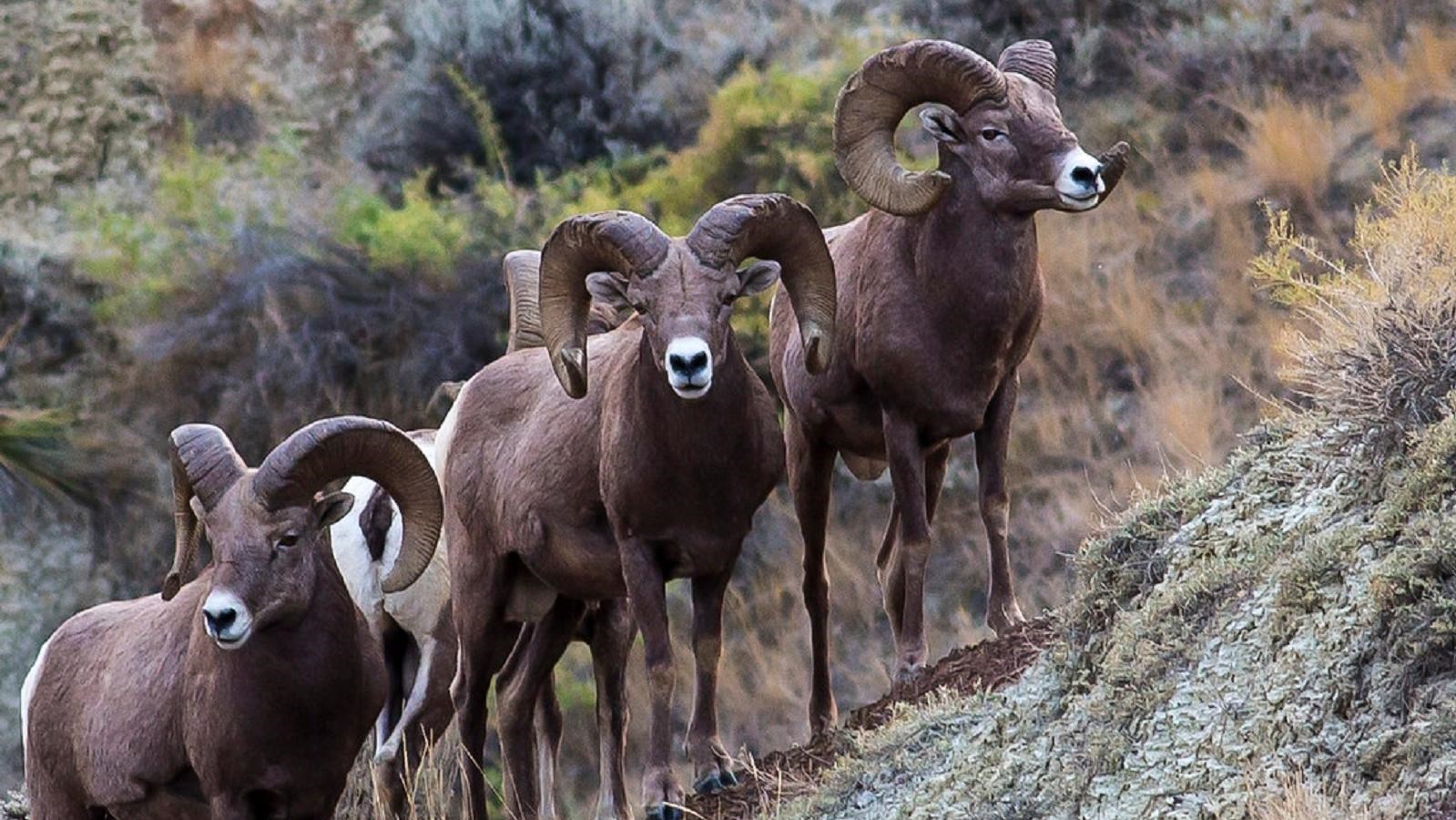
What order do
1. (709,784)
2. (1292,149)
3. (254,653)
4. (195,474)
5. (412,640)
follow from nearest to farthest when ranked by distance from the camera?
(254,653) < (195,474) < (709,784) < (412,640) < (1292,149)

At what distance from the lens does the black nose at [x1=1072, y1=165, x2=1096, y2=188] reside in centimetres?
927

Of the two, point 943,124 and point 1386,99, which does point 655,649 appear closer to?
point 943,124

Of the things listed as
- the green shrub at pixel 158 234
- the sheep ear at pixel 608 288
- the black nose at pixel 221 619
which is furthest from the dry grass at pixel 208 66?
the black nose at pixel 221 619

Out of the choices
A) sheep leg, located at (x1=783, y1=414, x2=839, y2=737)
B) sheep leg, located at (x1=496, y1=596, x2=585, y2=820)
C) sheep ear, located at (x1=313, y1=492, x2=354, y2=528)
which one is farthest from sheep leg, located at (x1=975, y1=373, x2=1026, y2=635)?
sheep ear, located at (x1=313, y1=492, x2=354, y2=528)

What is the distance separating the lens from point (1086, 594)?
8117mm

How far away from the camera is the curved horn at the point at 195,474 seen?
874 centimetres

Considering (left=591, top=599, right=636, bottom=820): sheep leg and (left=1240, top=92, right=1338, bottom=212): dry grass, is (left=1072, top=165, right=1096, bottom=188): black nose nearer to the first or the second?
(left=591, top=599, right=636, bottom=820): sheep leg

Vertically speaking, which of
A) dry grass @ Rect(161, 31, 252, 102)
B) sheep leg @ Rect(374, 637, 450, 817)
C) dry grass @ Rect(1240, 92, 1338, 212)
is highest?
dry grass @ Rect(161, 31, 252, 102)

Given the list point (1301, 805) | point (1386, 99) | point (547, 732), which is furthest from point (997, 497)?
point (1386, 99)

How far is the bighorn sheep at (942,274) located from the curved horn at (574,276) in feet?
3.39

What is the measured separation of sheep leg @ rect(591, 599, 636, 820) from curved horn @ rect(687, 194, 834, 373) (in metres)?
2.03

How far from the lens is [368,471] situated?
8977 mm

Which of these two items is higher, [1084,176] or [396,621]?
[1084,176]

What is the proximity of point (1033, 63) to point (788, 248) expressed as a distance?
1686 millimetres
